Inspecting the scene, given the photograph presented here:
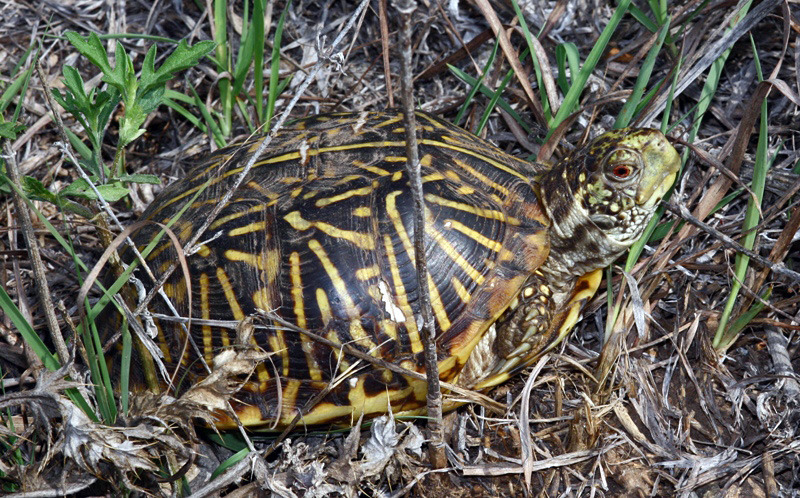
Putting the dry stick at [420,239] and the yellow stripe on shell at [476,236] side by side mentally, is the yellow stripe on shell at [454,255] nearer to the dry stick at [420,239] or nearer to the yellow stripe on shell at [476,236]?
the yellow stripe on shell at [476,236]

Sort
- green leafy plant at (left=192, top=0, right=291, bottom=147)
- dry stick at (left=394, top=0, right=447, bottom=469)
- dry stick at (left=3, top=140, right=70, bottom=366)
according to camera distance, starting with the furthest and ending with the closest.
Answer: green leafy plant at (left=192, top=0, right=291, bottom=147) → dry stick at (left=3, top=140, right=70, bottom=366) → dry stick at (left=394, top=0, right=447, bottom=469)

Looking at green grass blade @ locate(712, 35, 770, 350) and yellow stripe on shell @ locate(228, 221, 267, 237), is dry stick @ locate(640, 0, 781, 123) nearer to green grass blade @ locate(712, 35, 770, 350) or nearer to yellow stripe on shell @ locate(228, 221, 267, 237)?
green grass blade @ locate(712, 35, 770, 350)

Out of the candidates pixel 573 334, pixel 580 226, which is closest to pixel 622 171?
pixel 580 226

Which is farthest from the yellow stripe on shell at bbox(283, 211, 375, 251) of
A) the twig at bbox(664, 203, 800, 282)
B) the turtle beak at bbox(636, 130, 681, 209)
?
the twig at bbox(664, 203, 800, 282)

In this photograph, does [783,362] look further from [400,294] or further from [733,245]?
[400,294]

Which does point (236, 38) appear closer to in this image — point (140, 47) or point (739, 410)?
point (140, 47)

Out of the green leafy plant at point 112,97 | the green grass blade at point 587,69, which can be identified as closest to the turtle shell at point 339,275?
the green leafy plant at point 112,97
